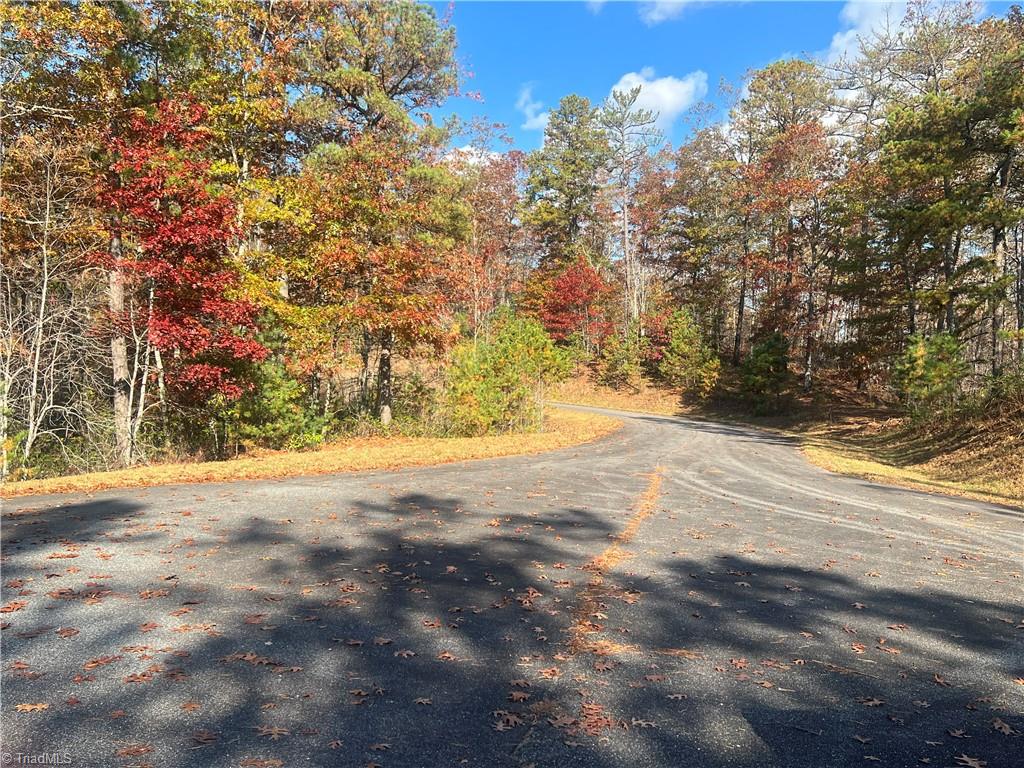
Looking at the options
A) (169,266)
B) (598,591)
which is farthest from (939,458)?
(169,266)

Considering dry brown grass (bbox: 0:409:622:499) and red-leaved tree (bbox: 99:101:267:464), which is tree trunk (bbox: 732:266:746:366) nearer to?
dry brown grass (bbox: 0:409:622:499)

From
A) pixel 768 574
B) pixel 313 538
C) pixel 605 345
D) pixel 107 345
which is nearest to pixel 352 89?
pixel 107 345

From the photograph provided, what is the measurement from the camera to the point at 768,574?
17.6 ft

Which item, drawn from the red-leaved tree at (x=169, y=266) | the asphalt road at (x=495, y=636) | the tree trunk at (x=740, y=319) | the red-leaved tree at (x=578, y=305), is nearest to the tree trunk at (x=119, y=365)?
the red-leaved tree at (x=169, y=266)

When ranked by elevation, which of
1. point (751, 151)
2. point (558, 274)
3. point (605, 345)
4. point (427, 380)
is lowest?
point (427, 380)

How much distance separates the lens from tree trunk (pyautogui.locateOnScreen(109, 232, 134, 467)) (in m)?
10.9

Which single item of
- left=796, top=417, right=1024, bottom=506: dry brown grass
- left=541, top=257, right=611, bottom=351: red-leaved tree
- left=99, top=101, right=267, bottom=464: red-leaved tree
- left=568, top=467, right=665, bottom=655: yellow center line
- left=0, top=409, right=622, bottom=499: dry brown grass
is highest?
left=541, top=257, right=611, bottom=351: red-leaved tree

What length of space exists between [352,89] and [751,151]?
22661 mm

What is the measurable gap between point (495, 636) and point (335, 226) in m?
12.4

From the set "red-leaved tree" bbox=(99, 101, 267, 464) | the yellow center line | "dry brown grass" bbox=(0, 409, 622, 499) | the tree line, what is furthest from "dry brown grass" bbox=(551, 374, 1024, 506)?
"red-leaved tree" bbox=(99, 101, 267, 464)

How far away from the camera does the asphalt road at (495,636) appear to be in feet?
8.93

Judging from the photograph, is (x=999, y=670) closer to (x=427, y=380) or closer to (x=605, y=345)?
(x=427, y=380)

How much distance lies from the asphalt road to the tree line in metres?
5.28

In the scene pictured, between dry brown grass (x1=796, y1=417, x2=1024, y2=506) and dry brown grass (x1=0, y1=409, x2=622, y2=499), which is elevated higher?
dry brown grass (x1=796, y1=417, x2=1024, y2=506)
